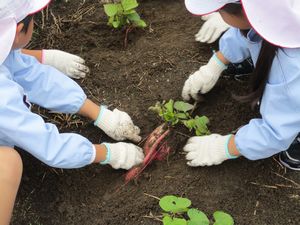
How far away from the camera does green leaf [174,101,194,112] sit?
171 centimetres

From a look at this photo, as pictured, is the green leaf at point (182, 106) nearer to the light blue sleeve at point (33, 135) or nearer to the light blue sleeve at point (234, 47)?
the light blue sleeve at point (234, 47)

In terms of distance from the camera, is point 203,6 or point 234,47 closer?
point 203,6

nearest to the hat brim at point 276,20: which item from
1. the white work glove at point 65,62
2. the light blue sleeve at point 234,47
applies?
the light blue sleeve at point 234,47

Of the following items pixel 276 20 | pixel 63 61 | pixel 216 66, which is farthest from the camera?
pixel 63 61

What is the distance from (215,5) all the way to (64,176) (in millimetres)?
908

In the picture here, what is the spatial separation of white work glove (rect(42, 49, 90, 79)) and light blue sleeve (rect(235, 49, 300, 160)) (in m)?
0.84

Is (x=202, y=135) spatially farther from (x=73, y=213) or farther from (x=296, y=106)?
(x=73, y=213)

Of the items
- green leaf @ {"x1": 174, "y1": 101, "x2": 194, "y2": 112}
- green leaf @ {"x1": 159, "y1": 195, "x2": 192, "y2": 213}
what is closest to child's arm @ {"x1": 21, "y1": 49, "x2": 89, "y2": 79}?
green leaf @ {"x1": 174, "y1": 101, "x2": 194, "y2": 112}

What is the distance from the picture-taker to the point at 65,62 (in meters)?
1.94

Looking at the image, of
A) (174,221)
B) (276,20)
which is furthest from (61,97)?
(276,20)

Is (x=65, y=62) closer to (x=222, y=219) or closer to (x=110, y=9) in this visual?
(x=110, y=9)

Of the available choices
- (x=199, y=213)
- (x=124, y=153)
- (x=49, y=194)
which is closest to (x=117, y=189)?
(x=124, y=153)

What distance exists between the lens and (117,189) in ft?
5.42

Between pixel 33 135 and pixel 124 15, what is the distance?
910 mm
